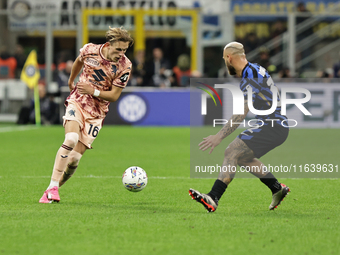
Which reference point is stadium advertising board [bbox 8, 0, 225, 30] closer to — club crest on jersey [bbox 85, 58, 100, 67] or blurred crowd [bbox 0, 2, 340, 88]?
blurred crowd [bbox 0, 2, 340, 88]

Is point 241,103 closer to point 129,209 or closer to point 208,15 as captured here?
point 129,209

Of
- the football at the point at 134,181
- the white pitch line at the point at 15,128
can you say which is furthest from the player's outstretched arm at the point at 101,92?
the white pitch line at the point at 15,128

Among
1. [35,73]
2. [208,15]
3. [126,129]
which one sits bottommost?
[126,129]

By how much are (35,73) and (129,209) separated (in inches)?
584

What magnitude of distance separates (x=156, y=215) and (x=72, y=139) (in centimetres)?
138

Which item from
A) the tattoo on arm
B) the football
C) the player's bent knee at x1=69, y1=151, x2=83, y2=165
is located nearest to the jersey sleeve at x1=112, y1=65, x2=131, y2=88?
the player's bent knee at x1=69, y1=151, x2=83, y2=165

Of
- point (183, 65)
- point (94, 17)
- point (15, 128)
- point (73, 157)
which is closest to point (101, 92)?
point (73, 157)

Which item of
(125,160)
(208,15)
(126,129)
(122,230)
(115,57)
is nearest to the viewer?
(122,230)

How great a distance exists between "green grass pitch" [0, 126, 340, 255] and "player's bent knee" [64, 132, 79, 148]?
2.14 ft

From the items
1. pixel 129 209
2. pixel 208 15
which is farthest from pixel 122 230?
pixel 208 15

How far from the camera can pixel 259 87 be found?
251 inches

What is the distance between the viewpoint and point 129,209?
6738 millimetres

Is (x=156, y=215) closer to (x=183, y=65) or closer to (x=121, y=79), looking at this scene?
(x=121, y=79)

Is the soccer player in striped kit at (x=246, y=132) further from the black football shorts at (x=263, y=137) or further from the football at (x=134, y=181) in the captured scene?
the football at (x=134, y=181)
